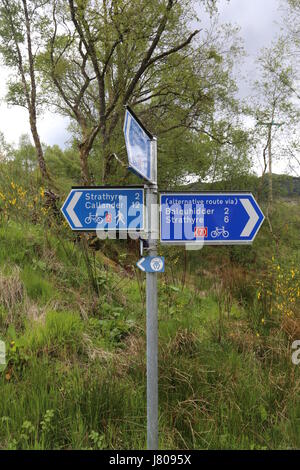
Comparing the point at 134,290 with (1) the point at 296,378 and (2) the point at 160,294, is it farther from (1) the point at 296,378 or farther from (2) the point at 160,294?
(1) the point at 296,378

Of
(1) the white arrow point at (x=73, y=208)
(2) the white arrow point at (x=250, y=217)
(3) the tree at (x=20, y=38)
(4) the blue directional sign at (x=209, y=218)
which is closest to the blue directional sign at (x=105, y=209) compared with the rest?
(1) the white arrow point at (x=73, y=208)

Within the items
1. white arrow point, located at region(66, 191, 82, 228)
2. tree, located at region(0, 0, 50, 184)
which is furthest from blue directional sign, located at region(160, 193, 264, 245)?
tree, located at region(0, 0, 50, 184)

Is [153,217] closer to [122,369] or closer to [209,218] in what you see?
[209,218]

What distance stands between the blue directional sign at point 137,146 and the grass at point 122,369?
170 centimetres

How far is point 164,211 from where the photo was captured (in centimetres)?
178

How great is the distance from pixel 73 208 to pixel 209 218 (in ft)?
2.53

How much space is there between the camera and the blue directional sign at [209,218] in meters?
1.78

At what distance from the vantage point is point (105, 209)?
5.89 ft

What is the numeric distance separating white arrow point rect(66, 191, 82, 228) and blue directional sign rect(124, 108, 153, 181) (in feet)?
1.42

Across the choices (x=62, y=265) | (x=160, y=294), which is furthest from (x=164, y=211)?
(x=62, y=265)

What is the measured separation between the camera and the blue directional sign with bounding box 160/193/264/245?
1777mm

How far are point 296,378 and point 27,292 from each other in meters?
2.88

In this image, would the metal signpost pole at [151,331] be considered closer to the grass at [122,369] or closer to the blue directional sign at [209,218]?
the blue directional sign at [209,218]

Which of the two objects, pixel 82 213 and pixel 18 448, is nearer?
pixel 82 213
